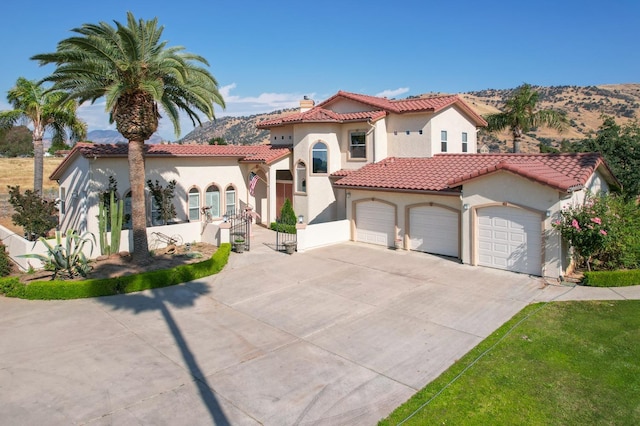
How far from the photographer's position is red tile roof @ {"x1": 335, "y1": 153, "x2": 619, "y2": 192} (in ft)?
52.3

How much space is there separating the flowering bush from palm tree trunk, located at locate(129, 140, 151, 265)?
626 inches

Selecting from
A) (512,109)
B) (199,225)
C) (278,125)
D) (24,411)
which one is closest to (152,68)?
(199,225)

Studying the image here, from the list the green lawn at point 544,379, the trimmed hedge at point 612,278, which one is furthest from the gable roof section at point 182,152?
the green lawn at point 544,379

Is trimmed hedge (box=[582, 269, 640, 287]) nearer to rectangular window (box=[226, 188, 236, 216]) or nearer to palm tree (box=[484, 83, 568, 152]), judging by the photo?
palm tree (box=[484, 83, 568, 152])

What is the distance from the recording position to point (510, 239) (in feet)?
54.6

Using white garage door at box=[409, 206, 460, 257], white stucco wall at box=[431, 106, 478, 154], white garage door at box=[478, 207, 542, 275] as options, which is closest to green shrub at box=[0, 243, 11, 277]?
white garage door at box=[409, 206, 460, 257]

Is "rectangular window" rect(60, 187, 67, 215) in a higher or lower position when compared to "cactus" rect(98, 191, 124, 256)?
higher

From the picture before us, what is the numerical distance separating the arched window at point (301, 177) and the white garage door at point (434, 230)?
7.80m

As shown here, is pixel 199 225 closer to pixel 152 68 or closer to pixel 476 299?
pixel 152 68

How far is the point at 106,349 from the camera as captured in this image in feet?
34.9

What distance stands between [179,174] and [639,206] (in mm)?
22367

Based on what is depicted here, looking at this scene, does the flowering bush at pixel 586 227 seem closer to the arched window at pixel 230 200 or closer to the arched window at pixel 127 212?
the arched window at pixel 230 200

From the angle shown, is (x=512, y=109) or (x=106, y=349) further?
(x=512, y=109)

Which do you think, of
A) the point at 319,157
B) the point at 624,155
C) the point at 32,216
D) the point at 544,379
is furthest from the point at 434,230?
the point at 32,216
